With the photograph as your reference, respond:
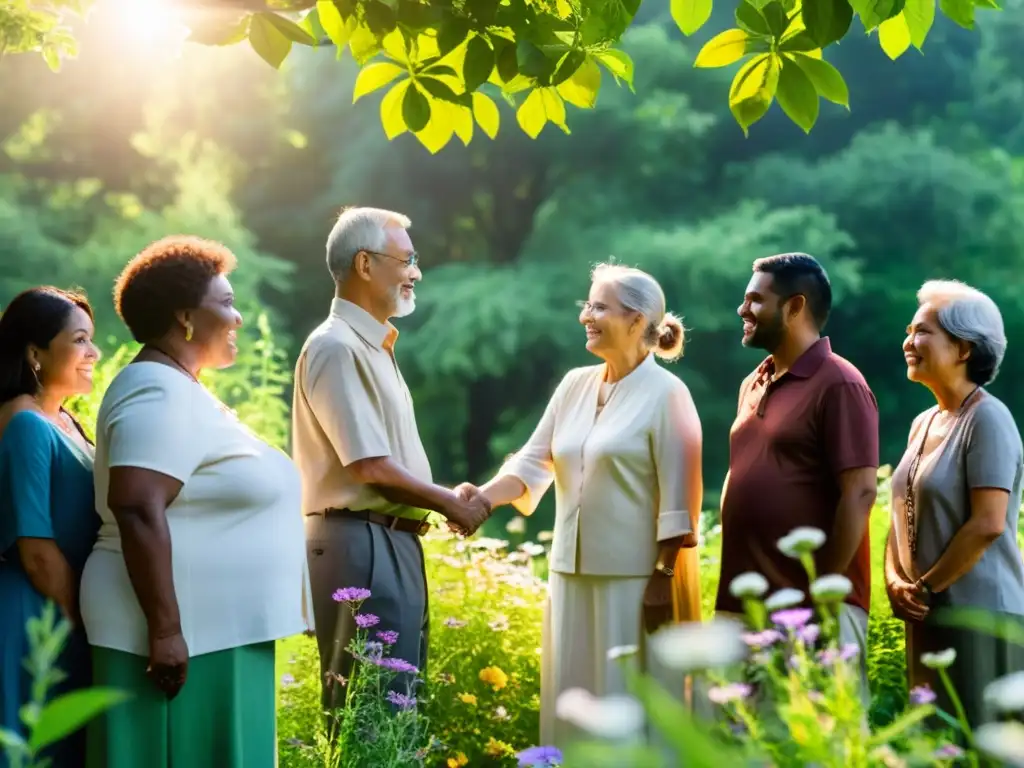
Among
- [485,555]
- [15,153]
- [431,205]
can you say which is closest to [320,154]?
[431,205]

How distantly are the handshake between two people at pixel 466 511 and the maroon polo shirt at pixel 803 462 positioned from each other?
0.75 metres

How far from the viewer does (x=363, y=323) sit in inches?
146

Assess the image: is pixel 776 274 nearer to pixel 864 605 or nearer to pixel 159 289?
pixel 864 605

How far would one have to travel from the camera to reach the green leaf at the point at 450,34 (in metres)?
2.57

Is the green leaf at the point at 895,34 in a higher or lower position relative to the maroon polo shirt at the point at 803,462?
higher

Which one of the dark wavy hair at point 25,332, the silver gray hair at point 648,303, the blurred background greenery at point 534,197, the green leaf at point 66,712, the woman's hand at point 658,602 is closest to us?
the green leaf at point 66,712

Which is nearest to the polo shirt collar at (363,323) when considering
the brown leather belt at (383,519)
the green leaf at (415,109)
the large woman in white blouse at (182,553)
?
the brown leather belt at (383,519)

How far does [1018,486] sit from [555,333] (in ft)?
28.8

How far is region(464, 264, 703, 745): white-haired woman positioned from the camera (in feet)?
12.3

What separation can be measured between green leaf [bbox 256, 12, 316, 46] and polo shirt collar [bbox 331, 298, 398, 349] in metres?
1.24

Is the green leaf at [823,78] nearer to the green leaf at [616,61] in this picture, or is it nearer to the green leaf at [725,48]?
the green leaf at [725,48]

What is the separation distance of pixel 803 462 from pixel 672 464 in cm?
40

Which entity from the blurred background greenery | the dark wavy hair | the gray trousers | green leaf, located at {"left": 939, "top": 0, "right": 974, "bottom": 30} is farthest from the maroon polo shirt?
the blurred background greenery

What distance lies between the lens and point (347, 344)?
3605 millimetres
